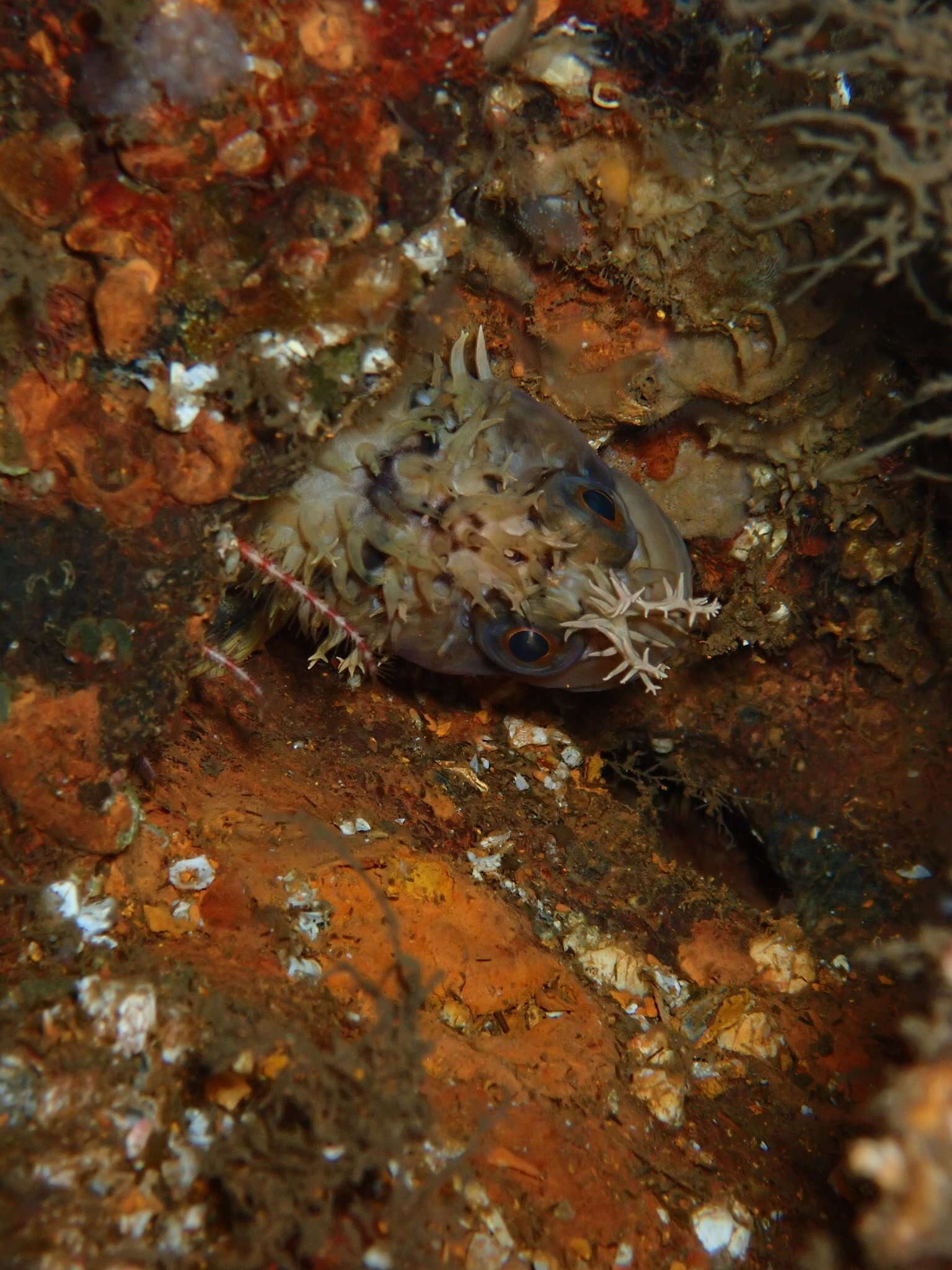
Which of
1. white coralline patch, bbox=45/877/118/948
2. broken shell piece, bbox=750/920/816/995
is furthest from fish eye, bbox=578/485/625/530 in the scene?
white coralline patch, bbox=45/877/118/948

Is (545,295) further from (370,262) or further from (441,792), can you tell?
(441,792)

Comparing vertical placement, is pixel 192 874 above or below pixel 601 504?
below

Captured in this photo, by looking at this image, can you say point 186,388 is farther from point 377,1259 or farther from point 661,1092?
point 661,1092

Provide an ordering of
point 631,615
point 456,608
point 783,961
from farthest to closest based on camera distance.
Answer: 1. point 783,961
2. point 631,615
3. point 456,608

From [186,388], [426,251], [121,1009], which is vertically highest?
[426,251]

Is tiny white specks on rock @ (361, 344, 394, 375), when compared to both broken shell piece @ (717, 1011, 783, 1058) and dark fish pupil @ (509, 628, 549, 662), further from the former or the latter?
broken shell piece @ (717, 1011, 783, 1058)

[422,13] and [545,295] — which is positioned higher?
[422,13]

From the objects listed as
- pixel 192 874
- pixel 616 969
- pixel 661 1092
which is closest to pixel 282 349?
pixel 192 874

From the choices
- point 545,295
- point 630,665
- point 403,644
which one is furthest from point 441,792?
point 545,295
